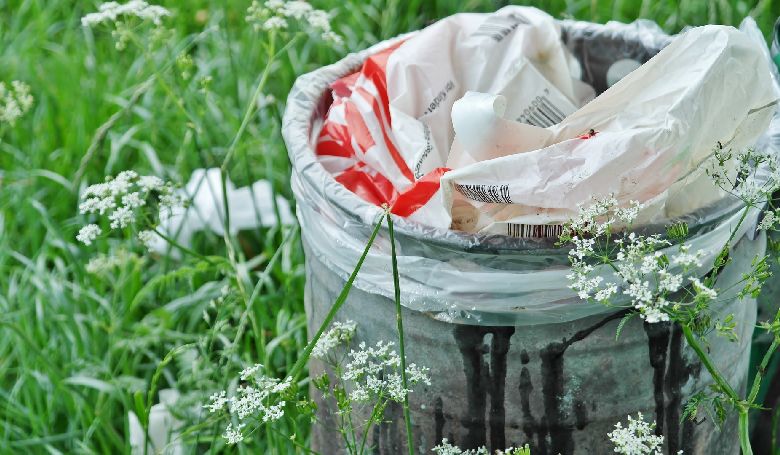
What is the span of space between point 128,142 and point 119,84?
0.34m

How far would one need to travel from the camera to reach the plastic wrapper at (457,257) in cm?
138

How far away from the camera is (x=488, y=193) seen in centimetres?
143

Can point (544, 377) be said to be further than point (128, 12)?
No

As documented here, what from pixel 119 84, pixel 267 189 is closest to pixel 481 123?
pixel 267 189

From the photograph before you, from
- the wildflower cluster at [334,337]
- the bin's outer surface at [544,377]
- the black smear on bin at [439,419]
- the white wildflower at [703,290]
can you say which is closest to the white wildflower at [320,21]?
the bin's outer surface at [544,377]

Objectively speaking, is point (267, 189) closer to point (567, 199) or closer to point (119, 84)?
point (119, 84)

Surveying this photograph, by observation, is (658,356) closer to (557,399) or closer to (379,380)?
(557,399)

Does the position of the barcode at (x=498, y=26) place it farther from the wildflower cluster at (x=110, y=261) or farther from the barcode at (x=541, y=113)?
the wildflower cluster at (x=110, y=261)

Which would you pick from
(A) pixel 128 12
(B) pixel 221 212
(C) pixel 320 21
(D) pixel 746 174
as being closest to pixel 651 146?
(D) pixel 746 174

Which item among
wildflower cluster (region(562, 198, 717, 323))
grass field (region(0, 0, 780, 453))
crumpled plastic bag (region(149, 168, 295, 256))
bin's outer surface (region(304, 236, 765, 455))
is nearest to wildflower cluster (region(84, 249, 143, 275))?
grass field (region(0, 0, 780, 453))

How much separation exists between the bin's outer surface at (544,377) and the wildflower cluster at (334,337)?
6cm

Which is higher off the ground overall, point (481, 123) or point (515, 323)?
point (481, 123)

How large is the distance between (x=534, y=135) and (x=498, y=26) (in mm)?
421

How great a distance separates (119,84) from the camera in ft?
9.96
